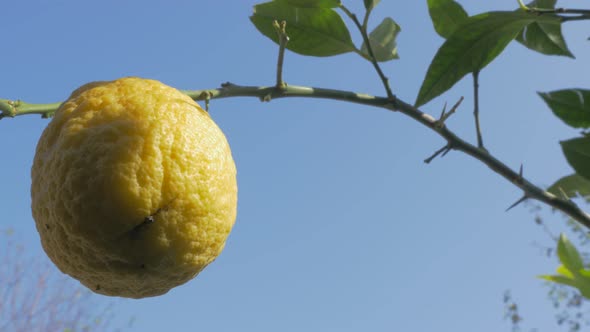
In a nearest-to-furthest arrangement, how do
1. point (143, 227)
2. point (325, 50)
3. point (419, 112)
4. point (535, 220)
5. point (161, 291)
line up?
point (143, 227), point (161, 291), point (419, 112), point (325, 50), point (535, 220)

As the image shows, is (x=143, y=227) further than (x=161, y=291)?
No

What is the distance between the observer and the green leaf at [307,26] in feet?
3.32

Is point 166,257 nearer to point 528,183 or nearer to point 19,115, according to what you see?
point 19,115

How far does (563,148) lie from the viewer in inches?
34.3

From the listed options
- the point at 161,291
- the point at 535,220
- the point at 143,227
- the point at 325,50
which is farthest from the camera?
the point at 535,220

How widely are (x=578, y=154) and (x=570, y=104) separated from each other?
80 millimetres

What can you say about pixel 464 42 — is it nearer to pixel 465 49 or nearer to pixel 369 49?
pixel 465 49

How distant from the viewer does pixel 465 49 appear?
90 centimetres

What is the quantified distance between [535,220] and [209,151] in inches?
161

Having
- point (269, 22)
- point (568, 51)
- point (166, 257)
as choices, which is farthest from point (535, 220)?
point (166, 257)

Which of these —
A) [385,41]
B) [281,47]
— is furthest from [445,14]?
[281,47]

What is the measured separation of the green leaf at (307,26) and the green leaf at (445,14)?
0.16 meters

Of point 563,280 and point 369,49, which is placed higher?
point 369,49

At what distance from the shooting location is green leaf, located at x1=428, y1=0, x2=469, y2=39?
1009 millimetres
